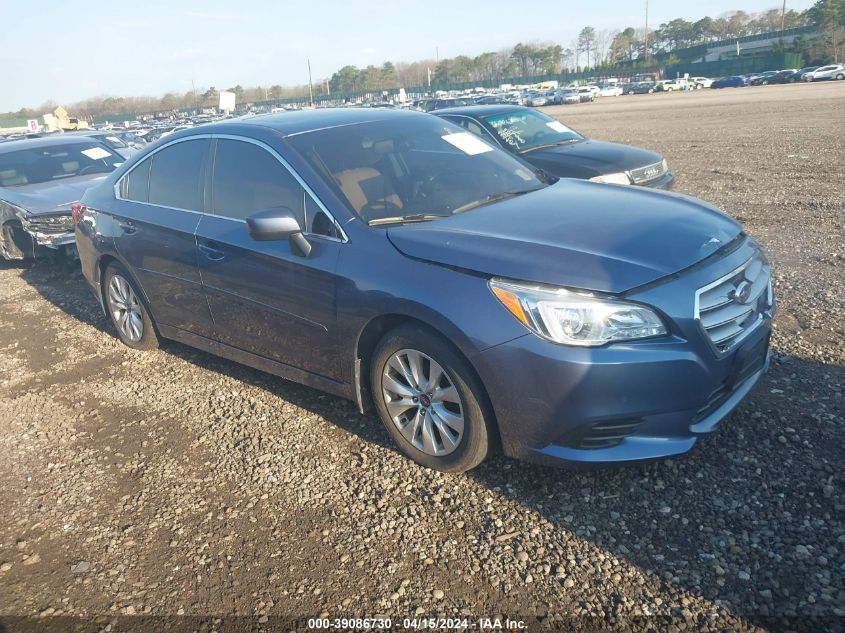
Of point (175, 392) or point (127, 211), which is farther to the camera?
point (127, 211)

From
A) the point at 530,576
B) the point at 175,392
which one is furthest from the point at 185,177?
the point at 530,576

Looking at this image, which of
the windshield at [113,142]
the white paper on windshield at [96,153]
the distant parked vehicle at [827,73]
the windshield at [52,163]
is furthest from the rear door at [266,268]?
the distant parked vehicle at [827,73]

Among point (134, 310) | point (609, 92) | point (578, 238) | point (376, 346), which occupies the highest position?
point (609, 92)

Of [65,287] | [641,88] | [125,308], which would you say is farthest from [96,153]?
[641,88]

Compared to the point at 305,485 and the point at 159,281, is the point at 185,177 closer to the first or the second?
the point at 159,281

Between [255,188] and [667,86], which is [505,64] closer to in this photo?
[667,86]

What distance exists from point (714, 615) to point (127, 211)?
15.6 ft

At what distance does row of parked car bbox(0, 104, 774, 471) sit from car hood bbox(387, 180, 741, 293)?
1 cm

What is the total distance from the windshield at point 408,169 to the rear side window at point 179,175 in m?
0.94

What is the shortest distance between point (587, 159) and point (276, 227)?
555 cm

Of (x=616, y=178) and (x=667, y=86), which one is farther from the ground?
(x=667, y=86)

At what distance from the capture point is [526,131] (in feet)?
30.9

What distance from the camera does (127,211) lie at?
17.5ft

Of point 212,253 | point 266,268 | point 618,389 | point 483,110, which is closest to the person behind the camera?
point 618,389
